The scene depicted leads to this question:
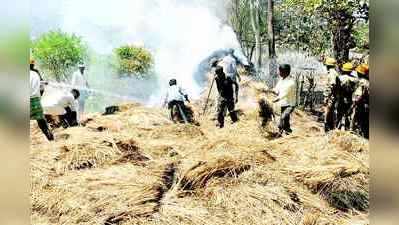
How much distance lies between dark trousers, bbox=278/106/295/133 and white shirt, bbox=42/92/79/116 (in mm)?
1220

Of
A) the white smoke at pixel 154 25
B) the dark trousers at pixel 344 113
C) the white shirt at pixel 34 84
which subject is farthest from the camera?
the dark trousers at pixel 344 113

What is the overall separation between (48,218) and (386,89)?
2018 mm

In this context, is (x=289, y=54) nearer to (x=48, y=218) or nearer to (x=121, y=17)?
(x=121, y=17)

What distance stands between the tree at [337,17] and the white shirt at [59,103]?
140 centimetres

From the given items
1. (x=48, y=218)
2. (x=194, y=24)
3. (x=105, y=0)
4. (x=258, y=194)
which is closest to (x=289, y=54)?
(x=194, y=24)

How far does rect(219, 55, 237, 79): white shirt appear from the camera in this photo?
3650 millimetres

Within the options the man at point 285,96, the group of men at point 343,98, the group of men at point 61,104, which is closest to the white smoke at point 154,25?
the group of men at point 61,104

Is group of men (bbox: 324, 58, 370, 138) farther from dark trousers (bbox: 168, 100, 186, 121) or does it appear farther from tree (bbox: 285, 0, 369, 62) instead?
dark trousers (bbox: 168, 100, 186, 121)

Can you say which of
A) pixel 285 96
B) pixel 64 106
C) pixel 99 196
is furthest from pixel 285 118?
pixel 64 106

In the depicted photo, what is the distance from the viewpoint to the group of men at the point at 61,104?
139 inches

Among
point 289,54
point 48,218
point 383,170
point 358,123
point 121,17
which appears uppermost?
point 121,17

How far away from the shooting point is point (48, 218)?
3514mm

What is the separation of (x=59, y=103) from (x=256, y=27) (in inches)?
49.1

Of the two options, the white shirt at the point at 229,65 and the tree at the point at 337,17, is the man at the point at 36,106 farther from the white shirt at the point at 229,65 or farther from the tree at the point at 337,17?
the tree at the point at 337,17
